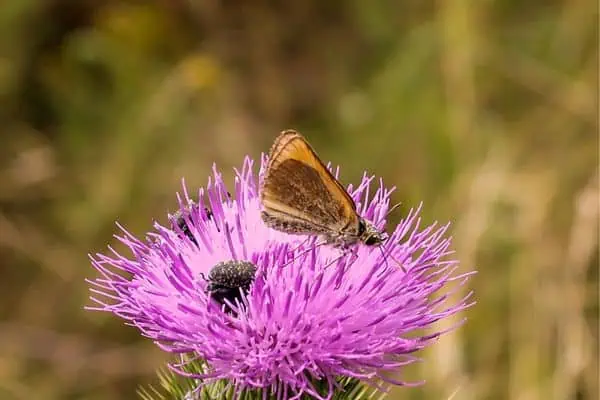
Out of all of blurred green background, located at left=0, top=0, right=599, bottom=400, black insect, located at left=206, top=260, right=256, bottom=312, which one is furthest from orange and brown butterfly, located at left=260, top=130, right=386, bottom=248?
blurred green background, located at left=0, top=0, right=599, bottom=400

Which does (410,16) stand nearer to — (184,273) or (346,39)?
(346,39)

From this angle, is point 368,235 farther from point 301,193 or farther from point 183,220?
point 183,220

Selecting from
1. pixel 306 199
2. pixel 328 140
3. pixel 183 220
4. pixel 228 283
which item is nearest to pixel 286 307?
pixel 228 283

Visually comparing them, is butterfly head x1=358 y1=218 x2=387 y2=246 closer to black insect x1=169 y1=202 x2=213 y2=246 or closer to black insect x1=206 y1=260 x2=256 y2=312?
Result: black insect x1=206 y1=260 x2=256 y2=312

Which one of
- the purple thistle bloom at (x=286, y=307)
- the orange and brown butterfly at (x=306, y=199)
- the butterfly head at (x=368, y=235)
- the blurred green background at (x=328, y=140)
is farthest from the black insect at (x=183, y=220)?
the blurred green background at (x=328, y=140)

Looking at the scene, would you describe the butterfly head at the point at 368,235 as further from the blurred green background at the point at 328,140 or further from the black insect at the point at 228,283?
the blurred green background at the point at 328,140
